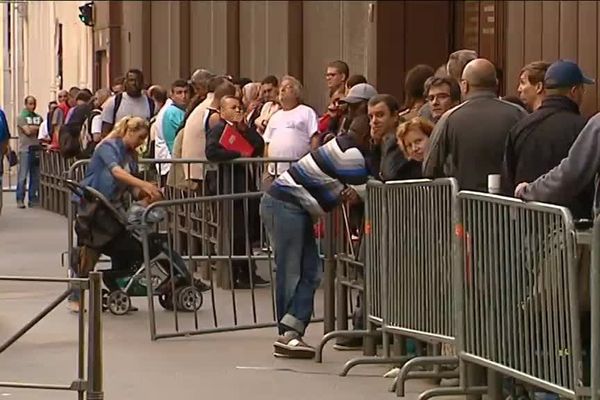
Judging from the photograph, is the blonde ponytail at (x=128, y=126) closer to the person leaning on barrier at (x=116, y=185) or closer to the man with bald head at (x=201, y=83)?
the person leaning on barrier at (x=116, y=185)

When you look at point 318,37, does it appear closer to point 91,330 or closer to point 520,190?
point 520,190

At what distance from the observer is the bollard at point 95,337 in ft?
27.7

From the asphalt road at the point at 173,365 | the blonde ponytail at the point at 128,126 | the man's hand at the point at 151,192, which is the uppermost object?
the blonde ponytail at the point at 128,126

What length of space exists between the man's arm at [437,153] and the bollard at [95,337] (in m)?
2.83

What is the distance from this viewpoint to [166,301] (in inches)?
556

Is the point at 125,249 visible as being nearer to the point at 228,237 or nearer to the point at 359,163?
the point at 228,237

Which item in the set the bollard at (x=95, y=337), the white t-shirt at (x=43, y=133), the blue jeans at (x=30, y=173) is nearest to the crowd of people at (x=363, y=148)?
the bollard at (x=95, y=337)

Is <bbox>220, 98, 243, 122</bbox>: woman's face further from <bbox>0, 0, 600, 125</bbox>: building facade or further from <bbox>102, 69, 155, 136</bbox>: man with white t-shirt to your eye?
<bbox>102, 69, 155, 136</bbox>: man with white t-shirt

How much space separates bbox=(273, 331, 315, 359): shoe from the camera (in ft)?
38.6

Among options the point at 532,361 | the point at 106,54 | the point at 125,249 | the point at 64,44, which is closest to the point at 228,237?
the point at 125,249

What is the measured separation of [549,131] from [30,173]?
19723 millimetres

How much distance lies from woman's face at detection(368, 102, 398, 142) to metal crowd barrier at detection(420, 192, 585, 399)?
1728 millimetres

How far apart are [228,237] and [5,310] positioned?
79.6 inches

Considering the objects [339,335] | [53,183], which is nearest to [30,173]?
[53,183]
